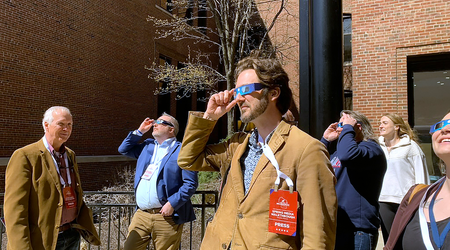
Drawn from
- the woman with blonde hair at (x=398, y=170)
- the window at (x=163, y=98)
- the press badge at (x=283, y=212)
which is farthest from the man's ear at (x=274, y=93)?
the window at (x=163, y=98)

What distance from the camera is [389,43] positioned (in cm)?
878

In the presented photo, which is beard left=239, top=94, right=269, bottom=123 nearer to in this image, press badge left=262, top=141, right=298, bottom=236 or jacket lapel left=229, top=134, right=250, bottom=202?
jacket lapel left=229, top=134, right=250, bottom=202

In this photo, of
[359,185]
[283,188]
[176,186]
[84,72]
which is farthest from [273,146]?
[84,72]

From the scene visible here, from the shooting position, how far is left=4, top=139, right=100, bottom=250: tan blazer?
9.49 feet

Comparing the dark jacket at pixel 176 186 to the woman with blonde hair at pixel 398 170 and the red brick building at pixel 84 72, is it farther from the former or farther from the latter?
the red brick building at pixel 84 72

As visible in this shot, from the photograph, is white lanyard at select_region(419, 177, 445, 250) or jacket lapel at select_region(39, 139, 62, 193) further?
jacket lapel at select_region(39, 139, 62, 193)

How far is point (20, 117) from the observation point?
12008mm

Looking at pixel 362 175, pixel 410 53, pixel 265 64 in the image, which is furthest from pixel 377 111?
pixel 265 64

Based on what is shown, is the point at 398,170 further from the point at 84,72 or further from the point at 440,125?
the point at 84,72

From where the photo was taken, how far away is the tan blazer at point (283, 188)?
1688 mm

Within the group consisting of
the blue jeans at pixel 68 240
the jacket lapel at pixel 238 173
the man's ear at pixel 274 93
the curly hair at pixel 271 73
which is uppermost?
the curly hair at pixel 271 73

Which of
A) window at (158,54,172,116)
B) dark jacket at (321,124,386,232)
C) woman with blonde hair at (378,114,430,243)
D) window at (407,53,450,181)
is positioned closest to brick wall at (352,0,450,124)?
window at (407,53,450,181)

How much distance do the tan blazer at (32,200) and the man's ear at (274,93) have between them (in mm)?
2271

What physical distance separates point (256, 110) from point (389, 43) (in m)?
8.18
